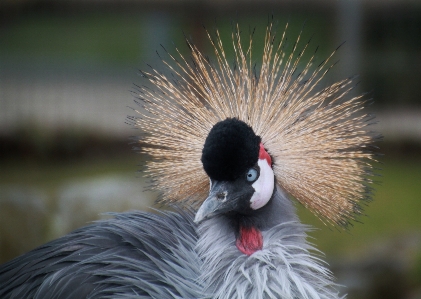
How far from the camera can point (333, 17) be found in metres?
5.74

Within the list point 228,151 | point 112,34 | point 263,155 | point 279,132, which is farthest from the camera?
point 112,34

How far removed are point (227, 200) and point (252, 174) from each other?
0.09 meters

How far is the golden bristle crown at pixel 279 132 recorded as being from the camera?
1574mm

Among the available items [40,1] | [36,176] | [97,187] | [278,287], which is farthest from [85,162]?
[278,287]

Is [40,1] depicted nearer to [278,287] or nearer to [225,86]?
[225,86]

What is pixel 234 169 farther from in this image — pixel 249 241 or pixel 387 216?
pixel 387 216

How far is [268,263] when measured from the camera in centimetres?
146

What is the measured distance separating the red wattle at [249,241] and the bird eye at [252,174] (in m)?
0.14

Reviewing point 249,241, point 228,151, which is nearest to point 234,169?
point 228,151

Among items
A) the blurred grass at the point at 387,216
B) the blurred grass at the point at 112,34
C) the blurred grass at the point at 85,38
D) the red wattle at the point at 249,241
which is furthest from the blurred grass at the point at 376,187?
the blurred grass at the point at 85,38

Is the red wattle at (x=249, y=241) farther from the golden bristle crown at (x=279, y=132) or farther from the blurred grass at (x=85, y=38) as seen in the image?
the blurred grass at (x=85, y=38)

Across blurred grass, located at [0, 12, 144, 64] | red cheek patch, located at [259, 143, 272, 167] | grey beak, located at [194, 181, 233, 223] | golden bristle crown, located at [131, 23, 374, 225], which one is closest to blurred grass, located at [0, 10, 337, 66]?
blurred grass, located at [0, 12, 144, 64]

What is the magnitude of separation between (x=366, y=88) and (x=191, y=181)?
4166mm

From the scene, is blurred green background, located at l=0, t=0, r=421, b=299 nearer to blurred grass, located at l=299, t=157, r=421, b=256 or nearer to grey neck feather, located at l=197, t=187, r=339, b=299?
blurred grass, located at l=299, t=157, r=421, b=256
